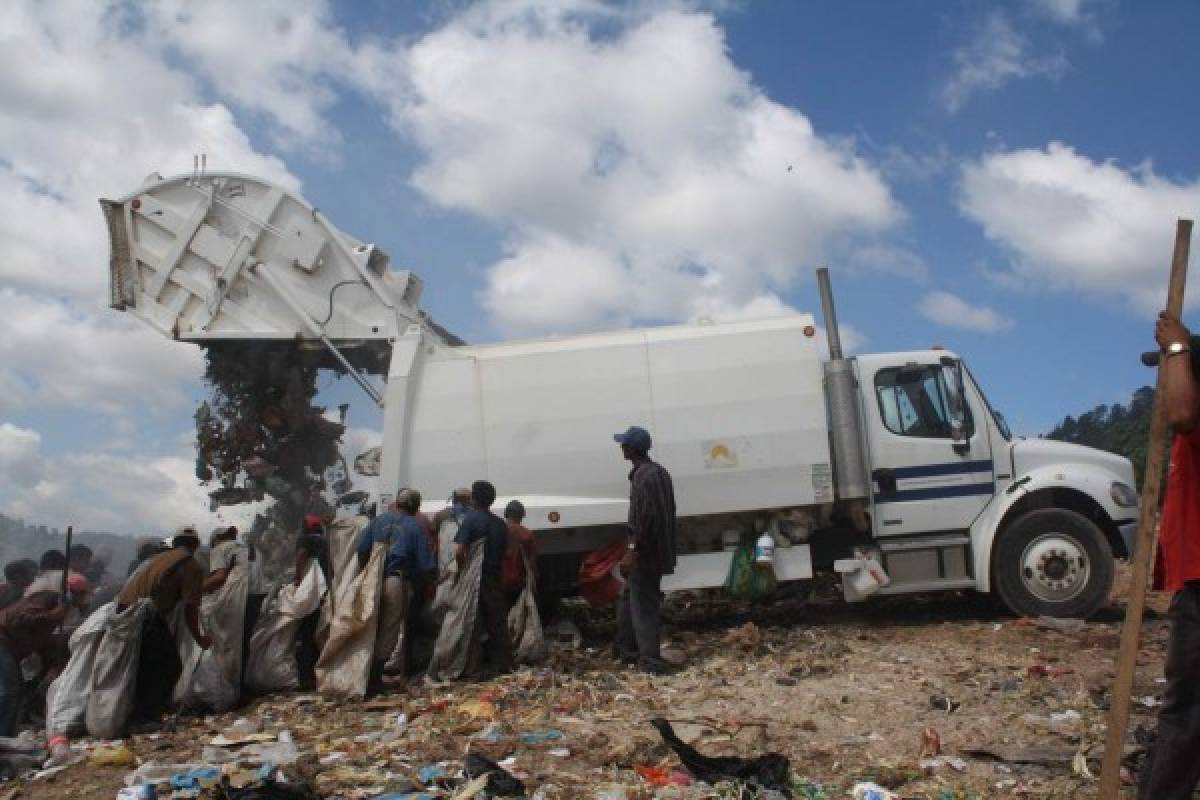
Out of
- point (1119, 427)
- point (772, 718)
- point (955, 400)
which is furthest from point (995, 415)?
point (1119, 427)

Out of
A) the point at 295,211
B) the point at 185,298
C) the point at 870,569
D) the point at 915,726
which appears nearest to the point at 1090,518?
the point at 870,569

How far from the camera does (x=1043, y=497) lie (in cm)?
796

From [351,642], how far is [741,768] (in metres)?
3.43

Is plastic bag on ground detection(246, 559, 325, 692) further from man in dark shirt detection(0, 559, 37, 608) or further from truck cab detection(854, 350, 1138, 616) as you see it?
truck cab detection(854, 350, 1138, 616)

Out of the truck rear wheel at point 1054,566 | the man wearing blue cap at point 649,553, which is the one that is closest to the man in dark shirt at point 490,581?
the man wearing blue cap at point 649,553

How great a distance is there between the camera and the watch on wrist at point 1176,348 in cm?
300

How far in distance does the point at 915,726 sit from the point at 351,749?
2.87 metres

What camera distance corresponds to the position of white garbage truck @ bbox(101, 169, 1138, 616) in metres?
7.91

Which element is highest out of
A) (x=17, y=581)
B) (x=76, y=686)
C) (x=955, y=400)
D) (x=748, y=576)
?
(x=955, y=400)

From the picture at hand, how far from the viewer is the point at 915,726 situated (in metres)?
4.93

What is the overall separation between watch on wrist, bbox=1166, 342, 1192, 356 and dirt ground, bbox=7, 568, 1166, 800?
1871 millimetres

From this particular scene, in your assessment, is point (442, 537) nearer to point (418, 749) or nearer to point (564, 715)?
point (564, 715)

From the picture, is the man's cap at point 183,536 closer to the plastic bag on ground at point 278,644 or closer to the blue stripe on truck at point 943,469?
the plastic bag on ground at point 278,644

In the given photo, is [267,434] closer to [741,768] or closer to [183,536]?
[183,536]
